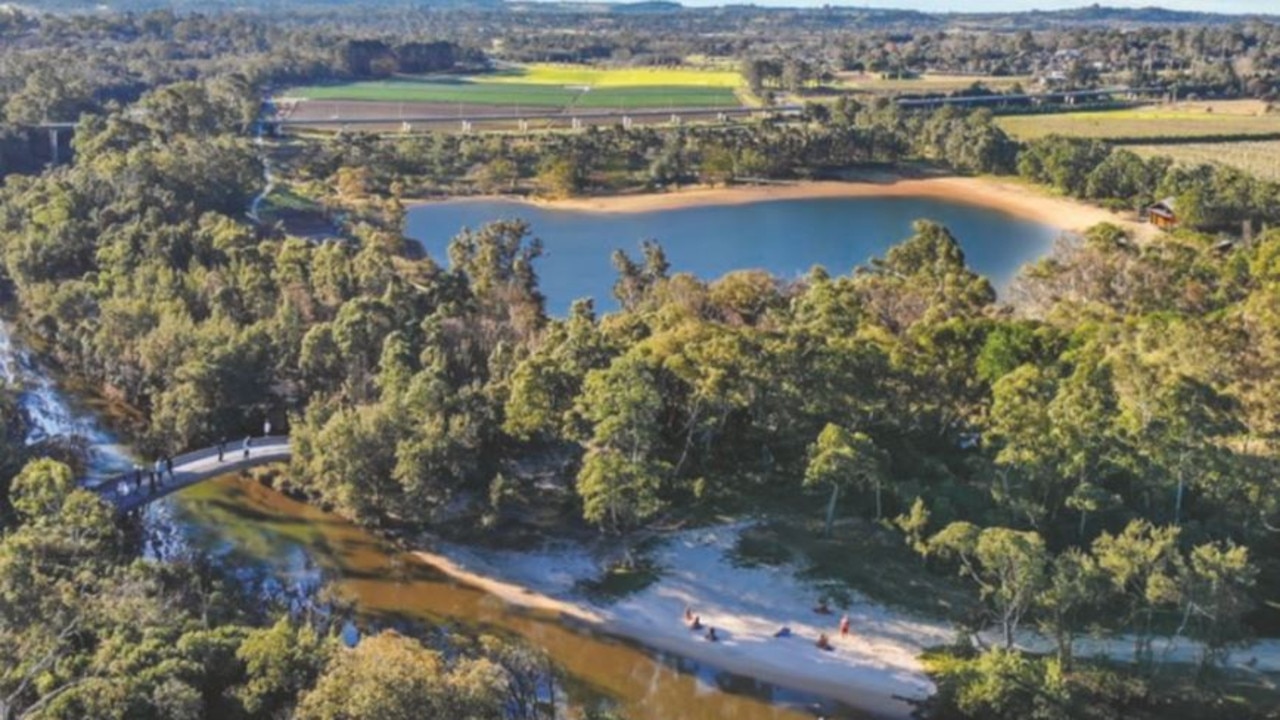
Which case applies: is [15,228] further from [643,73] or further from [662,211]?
[643,73]

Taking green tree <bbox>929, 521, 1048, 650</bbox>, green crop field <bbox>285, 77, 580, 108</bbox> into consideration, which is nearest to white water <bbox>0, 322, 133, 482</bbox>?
green tree <bbox>929, 521, 1048, 650</bbox>

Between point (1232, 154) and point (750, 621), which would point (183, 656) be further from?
point (1232, 154)

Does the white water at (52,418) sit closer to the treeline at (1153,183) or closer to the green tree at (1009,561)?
the green tree at (1009,561)

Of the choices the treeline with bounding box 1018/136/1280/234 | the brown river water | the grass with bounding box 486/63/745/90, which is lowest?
the brown river water

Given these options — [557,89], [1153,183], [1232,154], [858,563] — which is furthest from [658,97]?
[858,563]

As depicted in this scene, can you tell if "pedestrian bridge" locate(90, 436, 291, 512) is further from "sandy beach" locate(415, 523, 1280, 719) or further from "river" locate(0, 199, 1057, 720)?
"sandy beach" locate(415, 523, 1280, 719)

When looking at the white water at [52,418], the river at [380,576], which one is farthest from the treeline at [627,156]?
the white water at [52,418]

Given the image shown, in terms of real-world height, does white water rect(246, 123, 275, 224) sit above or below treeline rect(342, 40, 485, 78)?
below
